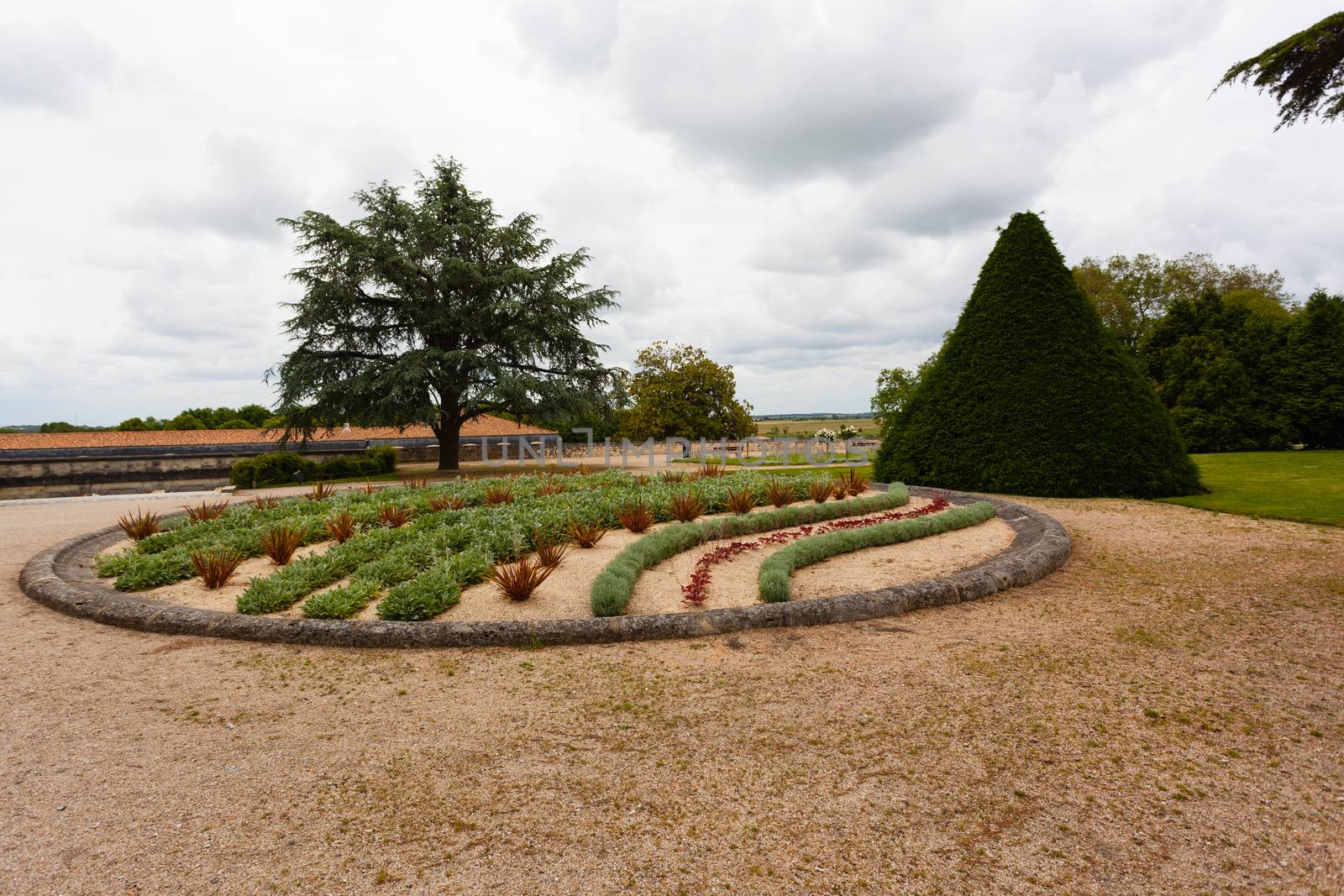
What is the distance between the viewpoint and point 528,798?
2.74 metres

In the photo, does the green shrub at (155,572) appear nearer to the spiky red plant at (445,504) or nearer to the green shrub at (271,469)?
the spiky red plant at (445,504)

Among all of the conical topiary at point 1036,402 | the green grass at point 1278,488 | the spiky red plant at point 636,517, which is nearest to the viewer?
the spiky red plant at point 636,517

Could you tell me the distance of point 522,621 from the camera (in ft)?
15.9

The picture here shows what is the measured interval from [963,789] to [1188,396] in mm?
27391

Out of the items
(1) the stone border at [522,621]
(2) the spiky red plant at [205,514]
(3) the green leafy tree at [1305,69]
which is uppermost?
(3) the green leafy tree at [1305,69]

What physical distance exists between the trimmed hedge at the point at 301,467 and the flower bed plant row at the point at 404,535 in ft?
29.4

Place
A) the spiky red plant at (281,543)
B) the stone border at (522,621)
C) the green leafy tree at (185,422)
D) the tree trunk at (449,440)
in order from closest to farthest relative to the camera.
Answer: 1. the stone border at (522,621)
2. the spiky red plant at (281,543)
3. the tree trunk at (449,440)
4. the green leafy tree at (185,422)

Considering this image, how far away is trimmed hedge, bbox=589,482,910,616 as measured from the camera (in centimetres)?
510

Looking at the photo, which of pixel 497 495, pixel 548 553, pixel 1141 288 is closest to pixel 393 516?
pixel 497 495

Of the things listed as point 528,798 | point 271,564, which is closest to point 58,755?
point 528,798

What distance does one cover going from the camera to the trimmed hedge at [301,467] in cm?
1889

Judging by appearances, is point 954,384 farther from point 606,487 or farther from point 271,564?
point 271,564

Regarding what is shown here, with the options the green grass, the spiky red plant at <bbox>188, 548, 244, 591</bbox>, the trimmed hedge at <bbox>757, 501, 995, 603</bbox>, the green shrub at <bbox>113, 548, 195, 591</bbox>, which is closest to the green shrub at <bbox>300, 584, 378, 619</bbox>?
the spiky red plant at <bbox>188, 548, 244, 591</bbox>

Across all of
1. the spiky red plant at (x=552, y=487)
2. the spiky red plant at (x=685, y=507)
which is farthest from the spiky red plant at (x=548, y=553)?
the spiky red plant at (x=552, y=487)
